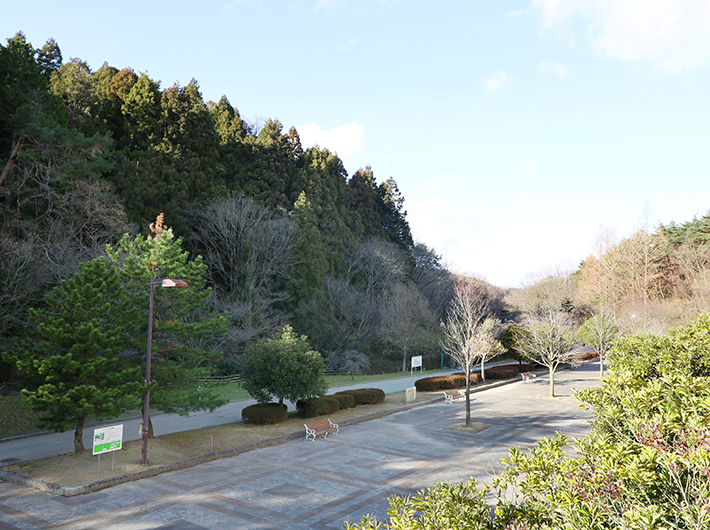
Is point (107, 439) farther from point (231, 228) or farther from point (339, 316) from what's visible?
point (339, 316)

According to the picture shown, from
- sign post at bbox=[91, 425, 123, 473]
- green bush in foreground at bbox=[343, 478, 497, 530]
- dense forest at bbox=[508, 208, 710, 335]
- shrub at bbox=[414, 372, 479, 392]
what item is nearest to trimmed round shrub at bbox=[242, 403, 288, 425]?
sign post at bbox=[91, 425, 123, 473]

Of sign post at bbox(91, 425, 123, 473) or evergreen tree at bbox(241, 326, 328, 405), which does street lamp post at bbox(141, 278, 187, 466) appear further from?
evergreen tree at bbox(241, 326, 328, 405)

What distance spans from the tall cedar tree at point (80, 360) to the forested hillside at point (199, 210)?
2.45 meters

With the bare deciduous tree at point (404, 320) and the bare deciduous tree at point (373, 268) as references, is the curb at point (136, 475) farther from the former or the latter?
the bare deciduous tree at point (373, 268)

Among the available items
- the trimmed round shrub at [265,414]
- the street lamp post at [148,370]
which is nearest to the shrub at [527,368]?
the trimmed round shrub at [265,414]

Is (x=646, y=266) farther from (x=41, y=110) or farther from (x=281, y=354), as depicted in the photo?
(x=41, y=110)

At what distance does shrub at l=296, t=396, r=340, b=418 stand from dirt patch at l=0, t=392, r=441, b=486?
38 centimetres

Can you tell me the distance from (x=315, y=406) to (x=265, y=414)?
2512mm

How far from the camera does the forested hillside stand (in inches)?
991

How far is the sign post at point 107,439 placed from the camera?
1396 centimetres

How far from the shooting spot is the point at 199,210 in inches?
1535

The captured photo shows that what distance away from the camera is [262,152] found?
47875 millimetres

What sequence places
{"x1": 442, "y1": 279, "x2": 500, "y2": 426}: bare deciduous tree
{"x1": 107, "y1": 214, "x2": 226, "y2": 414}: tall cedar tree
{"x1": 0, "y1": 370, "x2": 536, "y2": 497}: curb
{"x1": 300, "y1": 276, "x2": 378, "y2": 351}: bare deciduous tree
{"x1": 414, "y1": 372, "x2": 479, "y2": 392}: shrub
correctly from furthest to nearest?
{"x1": 300, "y1": 276, "x2": 378, "y2": 351}: bare deciduous tree < {"x1": 414, "y1": 372, "x2": 479, "y2": 392}: shrub < {"x1": 442, "y1": 279, "x2": 500, "y2": 426}: bare deciduous tree < {"x1": 107, "y1": 214, "x2": 226, "y2": 414}: tall cedar tree < {"x1": 0, "y1": 370, "x2": 536, "y2": 497}: curb

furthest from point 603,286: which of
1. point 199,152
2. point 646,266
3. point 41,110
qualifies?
point 41,110
